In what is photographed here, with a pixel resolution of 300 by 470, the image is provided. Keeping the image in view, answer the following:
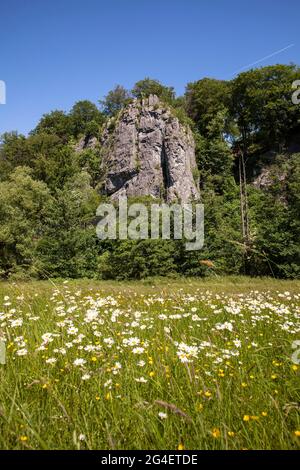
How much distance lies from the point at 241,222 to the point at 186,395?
36983mm

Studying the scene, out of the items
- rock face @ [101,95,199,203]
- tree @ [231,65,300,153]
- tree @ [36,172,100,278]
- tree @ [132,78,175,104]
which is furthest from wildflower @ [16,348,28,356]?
tree @ [231,65,300,153]

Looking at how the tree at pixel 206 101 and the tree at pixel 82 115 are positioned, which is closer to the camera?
the tree at pixel 206 101

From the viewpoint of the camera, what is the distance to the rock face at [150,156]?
140 ft

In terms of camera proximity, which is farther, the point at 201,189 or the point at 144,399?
the point at 201,189

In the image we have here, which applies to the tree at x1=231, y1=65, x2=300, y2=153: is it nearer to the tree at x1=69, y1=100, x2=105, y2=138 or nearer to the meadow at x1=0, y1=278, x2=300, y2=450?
the tree at x1=69, y1=100, x2=105, y2=138

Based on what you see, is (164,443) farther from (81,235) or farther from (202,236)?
(81,235)

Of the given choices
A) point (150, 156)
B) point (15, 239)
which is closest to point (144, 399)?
point (15, 239)

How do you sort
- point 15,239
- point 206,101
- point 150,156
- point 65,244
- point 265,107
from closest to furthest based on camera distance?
1. point 15,239
2. point 65,244
3. point 150,156
4. point 265,107
5. point 206,101

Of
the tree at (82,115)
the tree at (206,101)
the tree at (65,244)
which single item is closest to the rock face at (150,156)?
the tree at (206,101)

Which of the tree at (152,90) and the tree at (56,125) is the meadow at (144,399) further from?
the tree at (56,125)

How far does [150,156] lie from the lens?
4422 centimetres

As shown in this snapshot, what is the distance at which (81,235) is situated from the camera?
2947cm

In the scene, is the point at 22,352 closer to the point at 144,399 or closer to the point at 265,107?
the point at 144,399

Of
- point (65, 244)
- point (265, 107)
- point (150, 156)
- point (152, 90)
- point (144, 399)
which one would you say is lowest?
point (144, 399)
